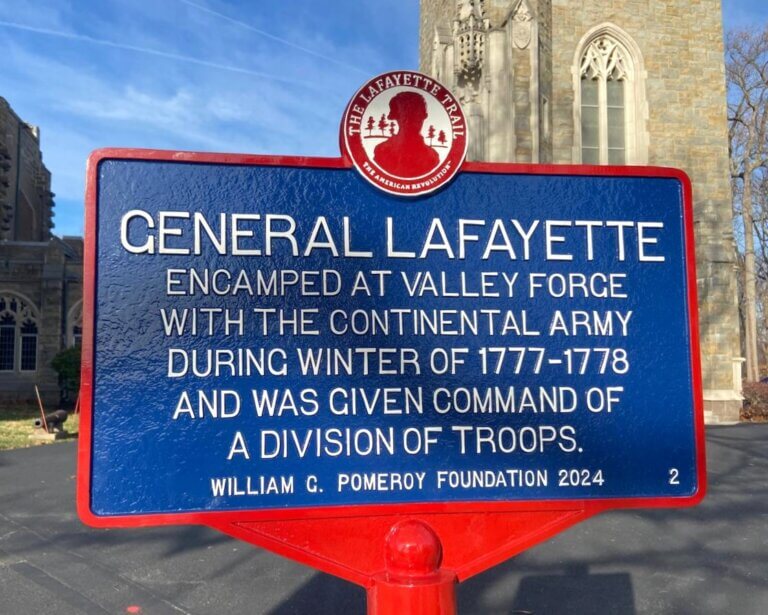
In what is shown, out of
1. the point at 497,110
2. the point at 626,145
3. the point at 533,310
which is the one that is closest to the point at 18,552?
the point at 533,310

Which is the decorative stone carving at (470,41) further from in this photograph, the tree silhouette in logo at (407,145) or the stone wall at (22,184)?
the stone wall at (22,184)

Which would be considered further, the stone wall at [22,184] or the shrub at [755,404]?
the stone wall at [22,184]

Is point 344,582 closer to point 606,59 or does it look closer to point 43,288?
point 606,59

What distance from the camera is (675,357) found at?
7.66ft

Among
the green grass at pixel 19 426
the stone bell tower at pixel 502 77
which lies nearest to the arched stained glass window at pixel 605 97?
the stone bell tower at pixel 502 77

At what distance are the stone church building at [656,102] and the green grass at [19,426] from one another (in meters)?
12.5

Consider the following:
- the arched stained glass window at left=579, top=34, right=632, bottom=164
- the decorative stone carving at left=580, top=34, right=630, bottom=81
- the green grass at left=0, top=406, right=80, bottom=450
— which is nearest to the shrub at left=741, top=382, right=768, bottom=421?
the arched stained glass window at left=579, top=34, right=632, bottom=164

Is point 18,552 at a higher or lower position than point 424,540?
lower

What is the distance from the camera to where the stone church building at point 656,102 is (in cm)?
1742

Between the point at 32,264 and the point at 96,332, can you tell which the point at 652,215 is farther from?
the point at 32,264

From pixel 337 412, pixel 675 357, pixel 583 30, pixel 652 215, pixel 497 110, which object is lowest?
pixel 337 412

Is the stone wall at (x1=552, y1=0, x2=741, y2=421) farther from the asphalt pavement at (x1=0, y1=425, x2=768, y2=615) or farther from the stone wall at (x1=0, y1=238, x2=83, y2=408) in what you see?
the stone wall at (x1=0, y1=238, x2=83, y2=408)

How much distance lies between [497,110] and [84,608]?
1352cm

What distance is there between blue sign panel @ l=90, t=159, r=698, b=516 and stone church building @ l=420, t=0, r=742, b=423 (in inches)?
592
